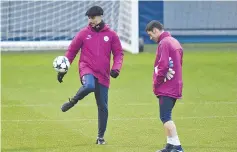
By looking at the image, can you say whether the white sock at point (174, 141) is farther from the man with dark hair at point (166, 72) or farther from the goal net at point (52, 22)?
the goal net at point (52, 22)

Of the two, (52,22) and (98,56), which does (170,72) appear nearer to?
(98,56)

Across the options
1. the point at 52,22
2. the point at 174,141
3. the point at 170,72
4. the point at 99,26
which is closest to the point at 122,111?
the point at 99,26

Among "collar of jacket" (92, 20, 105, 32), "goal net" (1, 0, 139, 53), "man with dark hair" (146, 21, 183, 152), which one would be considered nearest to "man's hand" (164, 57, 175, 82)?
"man with dark hair" (146, 21, 183, 152)

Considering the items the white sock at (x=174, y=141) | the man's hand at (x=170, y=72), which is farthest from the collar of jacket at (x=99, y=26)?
the white sock at (x=174, y=141)

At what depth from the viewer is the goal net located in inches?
1031

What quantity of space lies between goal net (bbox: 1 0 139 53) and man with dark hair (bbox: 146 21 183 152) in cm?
1504

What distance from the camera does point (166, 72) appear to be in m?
10.7

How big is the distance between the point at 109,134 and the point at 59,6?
→ 14.8m

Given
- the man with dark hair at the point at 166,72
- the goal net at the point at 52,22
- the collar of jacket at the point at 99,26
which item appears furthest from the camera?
the goal net at the point at 52,22

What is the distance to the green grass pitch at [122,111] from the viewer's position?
1212cm

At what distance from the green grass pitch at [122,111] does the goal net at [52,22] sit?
1727 millimetres

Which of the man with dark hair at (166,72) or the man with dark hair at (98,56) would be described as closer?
the man with dark hair at (166,72)

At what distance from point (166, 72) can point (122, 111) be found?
16.4ft

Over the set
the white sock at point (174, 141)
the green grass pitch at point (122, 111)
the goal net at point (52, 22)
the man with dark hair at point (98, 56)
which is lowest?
the goal net at point (52, 22)
